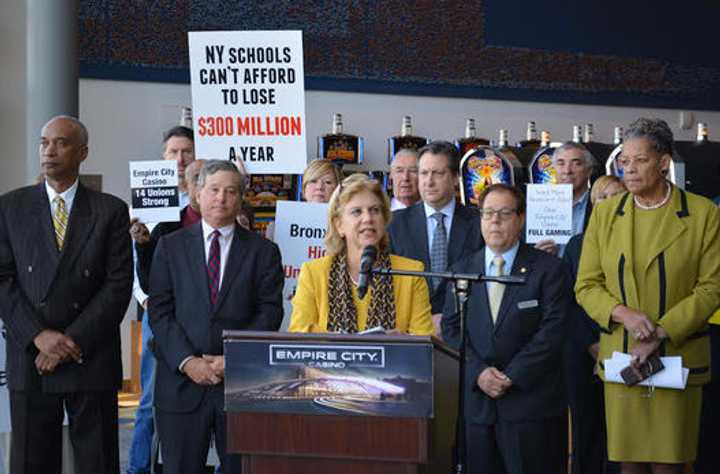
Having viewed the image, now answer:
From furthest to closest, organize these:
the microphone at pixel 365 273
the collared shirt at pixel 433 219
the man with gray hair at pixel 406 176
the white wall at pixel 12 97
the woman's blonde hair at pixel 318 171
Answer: the white wall at pixel 12 97 → the man with gray hair at pixel 406 176 → the woman's blonde hair at pixel 318 171 → the collared shirt at pixel 433 219 → the microphone at pixel 365 273

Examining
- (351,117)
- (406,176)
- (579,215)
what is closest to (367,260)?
(406,176)

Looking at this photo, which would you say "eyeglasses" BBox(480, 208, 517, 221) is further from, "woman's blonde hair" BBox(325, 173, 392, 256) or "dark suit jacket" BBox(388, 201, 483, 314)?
"woman's blonde hair" BBox(325, 173, 392, 256)

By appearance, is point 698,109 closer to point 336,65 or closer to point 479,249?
point 336,65

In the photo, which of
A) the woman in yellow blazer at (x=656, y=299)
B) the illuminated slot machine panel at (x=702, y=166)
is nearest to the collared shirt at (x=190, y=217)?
the woman in yellow blazer at (x=656, y=299)

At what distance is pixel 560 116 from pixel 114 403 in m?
7.56

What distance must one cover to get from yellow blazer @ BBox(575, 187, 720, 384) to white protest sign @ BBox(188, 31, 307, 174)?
1611 mm

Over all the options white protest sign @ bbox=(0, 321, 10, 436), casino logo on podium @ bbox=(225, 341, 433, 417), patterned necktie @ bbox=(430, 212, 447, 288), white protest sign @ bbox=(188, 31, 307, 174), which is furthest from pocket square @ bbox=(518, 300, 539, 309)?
white protest sign @ bbox=(0, 321, 10, 436)

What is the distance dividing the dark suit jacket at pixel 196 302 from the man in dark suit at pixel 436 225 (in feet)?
2.84

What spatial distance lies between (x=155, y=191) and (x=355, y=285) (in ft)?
5.24

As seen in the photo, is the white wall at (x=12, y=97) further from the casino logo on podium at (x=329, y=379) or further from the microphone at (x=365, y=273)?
the casino logo on podium at (x=329, y=379)

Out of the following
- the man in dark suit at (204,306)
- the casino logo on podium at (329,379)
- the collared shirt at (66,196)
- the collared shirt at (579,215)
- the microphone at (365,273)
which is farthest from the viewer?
the collared shirt at (579,215)

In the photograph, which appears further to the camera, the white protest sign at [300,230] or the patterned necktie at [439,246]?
the white protest sign at [300,230]

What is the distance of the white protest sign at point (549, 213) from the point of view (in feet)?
19.0

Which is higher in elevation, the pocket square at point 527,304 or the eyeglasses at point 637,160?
the eyeglasses at point 637,160
